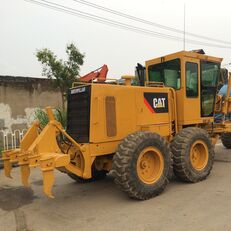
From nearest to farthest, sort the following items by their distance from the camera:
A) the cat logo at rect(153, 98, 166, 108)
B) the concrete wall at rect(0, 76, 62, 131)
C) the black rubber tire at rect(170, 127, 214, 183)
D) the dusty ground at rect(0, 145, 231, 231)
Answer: the dusty ground at rect(0, 145, 231, 231) → the black rubber tire at rect(170, 127, 214, 183) → the cat logo at rect(153, 98, 166, 108) → the concrete wall at rect(0, 76, 62, 131)

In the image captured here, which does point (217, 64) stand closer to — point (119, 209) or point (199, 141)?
point (199, 141)

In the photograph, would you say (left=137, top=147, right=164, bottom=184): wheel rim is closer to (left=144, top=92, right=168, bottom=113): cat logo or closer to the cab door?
(left=144, top=92, right=168, bottom=113): cat logo

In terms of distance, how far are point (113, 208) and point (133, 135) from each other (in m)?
1.29

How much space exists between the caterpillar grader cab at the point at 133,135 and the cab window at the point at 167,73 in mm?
22

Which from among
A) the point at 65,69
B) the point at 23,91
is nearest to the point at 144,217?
the point at 65,69

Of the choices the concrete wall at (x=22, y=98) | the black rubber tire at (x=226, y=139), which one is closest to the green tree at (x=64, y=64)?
the concrete wall at (x=22, y=98)

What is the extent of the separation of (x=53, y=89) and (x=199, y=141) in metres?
10.3

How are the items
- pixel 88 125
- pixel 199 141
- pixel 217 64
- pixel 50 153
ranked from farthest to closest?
pixel 217 64, pixel 199 141, pixel 88 125, pixel 50 153

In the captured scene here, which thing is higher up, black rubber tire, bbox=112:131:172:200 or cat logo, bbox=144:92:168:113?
cat logo, bbox=144:92:168:113

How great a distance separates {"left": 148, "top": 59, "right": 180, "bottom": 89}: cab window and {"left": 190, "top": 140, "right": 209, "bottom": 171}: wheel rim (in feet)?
4.41

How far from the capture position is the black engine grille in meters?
6.44

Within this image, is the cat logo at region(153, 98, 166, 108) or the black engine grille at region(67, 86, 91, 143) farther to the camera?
the cat logo at region(153, 98, 166, 108)

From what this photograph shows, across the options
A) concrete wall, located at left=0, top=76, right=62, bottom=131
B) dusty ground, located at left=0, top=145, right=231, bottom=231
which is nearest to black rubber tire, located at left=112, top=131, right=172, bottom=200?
dusty ground, located at left=0, top=145, right=231, bottom=231

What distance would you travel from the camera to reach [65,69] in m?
14.5
